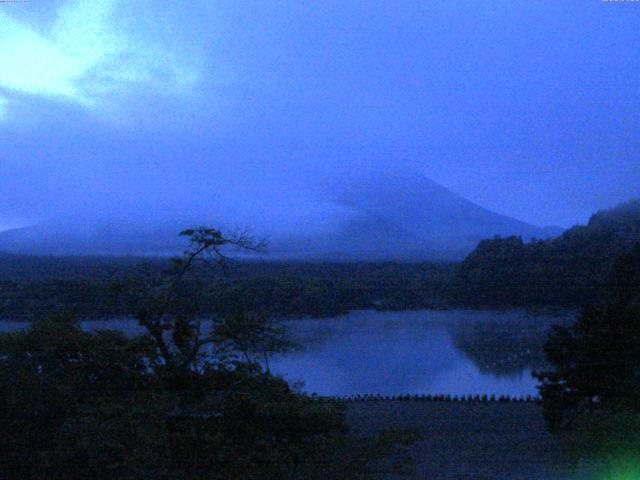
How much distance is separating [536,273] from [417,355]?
3116mm

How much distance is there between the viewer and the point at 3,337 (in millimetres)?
5566

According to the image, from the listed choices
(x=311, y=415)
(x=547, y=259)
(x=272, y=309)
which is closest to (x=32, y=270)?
(x=272, y=309)

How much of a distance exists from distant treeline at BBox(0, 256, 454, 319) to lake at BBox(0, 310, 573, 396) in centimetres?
33

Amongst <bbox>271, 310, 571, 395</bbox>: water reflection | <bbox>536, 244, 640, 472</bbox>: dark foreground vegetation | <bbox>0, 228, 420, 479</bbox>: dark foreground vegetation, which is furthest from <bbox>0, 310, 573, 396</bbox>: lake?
<bbox>0, 228, 420, 479</bbox>: dark foreground vegetation

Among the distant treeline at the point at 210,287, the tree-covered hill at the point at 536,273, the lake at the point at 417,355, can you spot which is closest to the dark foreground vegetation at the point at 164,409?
the distant treeline at the point at 210,287

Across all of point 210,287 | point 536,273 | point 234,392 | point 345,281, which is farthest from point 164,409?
point 536,273

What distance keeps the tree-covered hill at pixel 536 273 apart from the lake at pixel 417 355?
0.66 metres

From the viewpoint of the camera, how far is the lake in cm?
869

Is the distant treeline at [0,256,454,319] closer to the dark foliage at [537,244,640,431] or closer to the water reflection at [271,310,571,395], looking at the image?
the water reflection at [271,310,571,395]

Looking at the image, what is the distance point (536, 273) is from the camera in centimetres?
1106

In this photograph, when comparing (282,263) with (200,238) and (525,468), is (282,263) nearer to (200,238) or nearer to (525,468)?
(200,238)

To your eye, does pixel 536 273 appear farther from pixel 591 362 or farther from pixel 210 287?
pixel 210 287

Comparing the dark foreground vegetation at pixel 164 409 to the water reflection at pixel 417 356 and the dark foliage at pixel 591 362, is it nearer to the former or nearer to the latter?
the water reflection at pixel 417 356

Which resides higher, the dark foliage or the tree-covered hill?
the tree-covered hill
